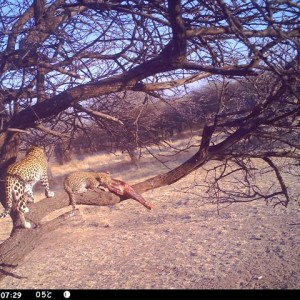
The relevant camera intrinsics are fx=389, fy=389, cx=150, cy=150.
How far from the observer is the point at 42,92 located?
5117mm

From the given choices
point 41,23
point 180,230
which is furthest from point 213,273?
point 41,23

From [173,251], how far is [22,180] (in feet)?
19.0

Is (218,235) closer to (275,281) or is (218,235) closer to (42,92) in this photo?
(275,281)

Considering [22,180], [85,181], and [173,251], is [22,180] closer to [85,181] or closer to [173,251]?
[85,181]

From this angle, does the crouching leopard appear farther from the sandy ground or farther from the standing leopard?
the sandy ground

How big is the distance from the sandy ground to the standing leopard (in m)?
1.84

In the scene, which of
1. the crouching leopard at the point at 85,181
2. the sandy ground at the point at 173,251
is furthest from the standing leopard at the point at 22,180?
the sandy ground at the point at 173,251

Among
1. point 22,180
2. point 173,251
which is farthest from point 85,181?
point 173,251

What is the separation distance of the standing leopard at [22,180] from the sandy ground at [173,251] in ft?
6.04

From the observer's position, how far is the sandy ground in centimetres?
827

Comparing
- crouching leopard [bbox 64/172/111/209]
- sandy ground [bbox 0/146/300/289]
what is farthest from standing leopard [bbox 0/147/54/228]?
sandy ground [bbox 0/146/300/289]

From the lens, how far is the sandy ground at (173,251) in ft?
27.1

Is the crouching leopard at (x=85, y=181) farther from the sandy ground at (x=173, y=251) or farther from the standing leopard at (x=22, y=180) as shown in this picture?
the sandy ground at (x=173, y=251)

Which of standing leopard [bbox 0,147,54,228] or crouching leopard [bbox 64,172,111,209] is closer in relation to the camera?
standing leopard [bbox 0,147,54,228]
